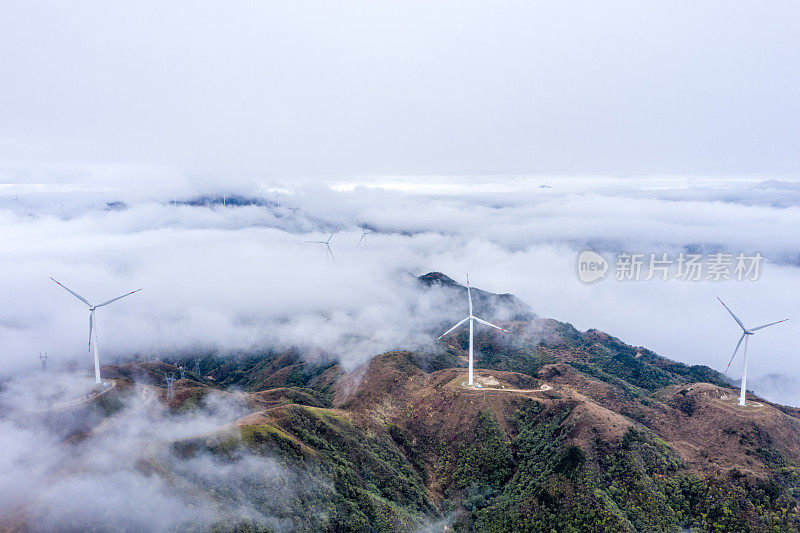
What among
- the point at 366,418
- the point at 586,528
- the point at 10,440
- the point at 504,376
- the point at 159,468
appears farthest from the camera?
the point at 504,376

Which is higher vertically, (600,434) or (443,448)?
(600,434)

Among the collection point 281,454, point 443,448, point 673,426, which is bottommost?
point 443,448

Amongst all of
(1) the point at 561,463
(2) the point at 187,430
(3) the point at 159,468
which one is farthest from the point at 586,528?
(2) the point at 187,430

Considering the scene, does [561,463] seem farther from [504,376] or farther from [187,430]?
[187,430]

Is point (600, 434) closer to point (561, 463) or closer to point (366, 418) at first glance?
point (561, 463)

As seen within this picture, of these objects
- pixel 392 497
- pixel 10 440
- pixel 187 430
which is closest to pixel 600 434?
pixel 392 497

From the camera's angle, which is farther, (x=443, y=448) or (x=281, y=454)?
(x=443, y=448)

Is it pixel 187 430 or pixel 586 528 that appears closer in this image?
pixel 586 528

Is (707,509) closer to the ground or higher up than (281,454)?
closer to the ground

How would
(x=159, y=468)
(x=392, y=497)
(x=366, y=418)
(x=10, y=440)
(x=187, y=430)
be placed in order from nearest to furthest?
(x=159, y=468) → (x=10, y=440) → (x=392, y=497) → (x=187, y=430) → (x=366, y=418)
